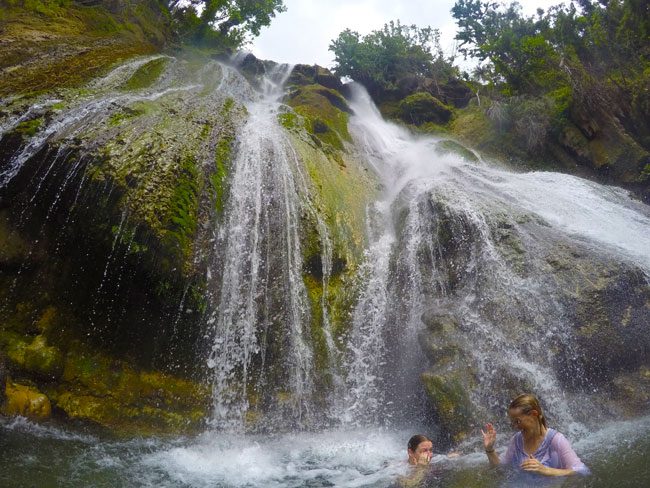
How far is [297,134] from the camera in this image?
12.6 metres

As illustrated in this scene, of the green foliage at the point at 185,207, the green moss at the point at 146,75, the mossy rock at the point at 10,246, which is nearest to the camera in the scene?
the mossy rock at the point at 10,246

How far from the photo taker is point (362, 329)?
359 inches

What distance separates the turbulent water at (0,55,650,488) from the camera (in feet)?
19.2

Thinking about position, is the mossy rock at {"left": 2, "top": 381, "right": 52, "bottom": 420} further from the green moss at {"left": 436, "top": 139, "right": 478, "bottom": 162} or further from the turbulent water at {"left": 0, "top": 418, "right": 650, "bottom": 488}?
the green moss at {"left": 436, "top": 139, "right": 478, "bottom": 162}

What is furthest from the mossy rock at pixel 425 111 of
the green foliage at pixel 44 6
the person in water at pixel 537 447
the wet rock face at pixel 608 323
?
the person in water at pixel 537 447

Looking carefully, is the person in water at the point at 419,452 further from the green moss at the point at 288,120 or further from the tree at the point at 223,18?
the tree at the point at 223,18

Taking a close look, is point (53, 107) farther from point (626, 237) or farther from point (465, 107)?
point (465, 107)

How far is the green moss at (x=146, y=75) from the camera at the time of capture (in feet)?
39.3

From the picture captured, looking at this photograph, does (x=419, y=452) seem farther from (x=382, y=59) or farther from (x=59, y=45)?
(x=382, y=59)

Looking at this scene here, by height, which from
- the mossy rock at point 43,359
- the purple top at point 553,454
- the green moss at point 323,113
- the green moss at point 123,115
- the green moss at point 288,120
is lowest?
the mossy rock at point 43,359

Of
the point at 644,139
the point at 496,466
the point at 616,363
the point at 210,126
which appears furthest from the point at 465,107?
the point at 496,466

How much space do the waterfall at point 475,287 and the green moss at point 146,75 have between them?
284 inches

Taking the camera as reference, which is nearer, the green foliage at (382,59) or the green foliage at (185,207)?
the green foliage at (185,207)

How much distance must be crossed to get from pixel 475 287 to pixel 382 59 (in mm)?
20499
